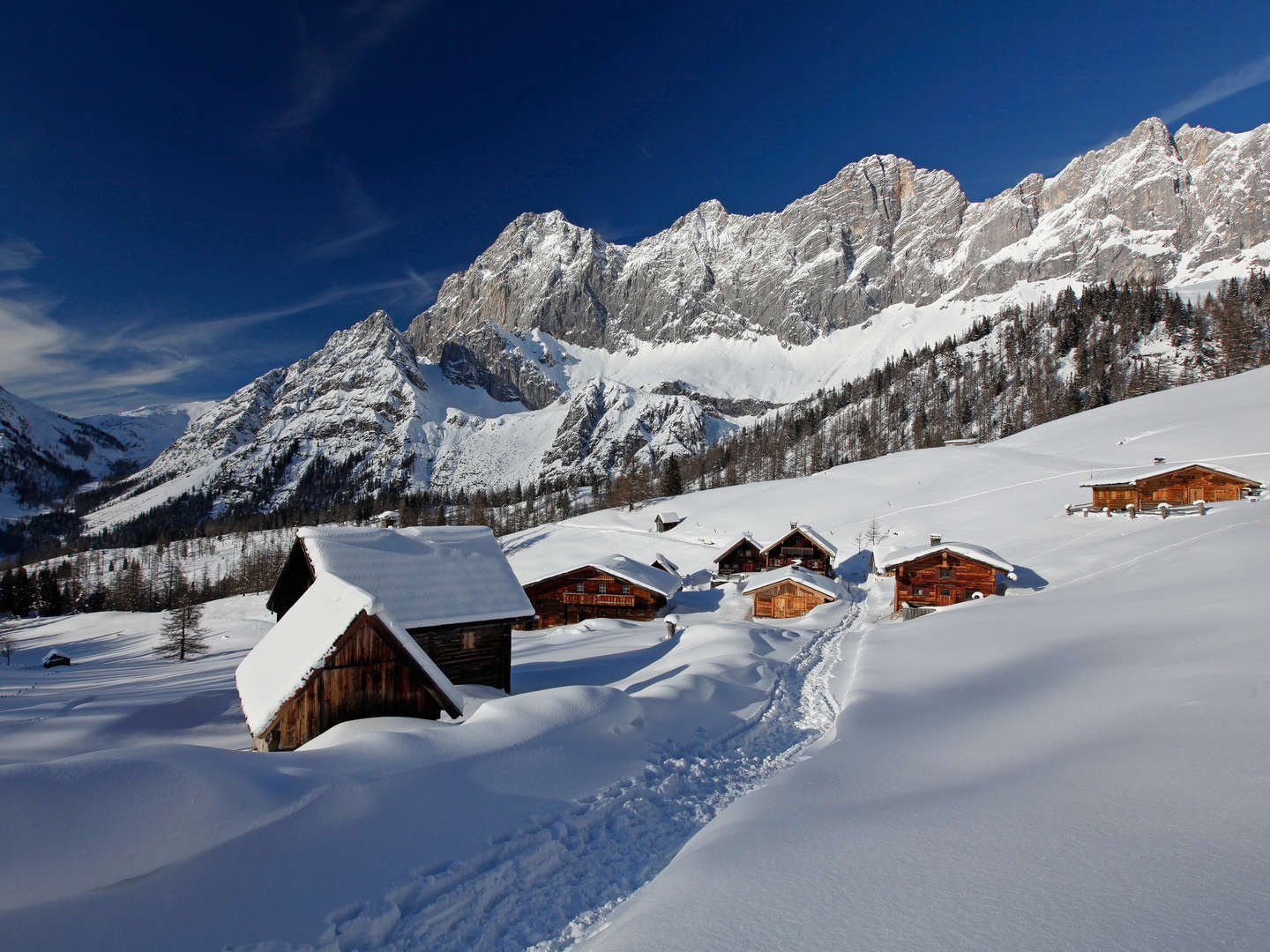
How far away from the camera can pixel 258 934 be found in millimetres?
5387

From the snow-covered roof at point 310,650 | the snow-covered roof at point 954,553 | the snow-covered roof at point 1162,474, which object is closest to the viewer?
the snow-covered roof at point 310,650

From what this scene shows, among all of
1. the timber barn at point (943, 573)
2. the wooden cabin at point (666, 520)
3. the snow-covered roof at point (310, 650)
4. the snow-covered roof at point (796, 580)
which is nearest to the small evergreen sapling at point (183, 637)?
the snow-covered roof at point (310, 650)

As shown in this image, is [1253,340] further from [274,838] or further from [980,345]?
[274,838]

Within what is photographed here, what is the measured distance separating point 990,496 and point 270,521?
195738 mm

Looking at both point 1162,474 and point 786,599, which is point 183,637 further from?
point 1162,474

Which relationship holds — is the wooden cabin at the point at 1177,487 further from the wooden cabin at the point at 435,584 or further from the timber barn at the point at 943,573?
the wooden cabin at the point at 435,584

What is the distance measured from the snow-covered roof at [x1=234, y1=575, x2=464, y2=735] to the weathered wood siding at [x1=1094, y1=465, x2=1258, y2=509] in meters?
54.5

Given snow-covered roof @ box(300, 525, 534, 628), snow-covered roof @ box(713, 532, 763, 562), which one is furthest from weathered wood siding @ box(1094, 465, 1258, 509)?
snow-covered roof @ box(300, 525, 534, 628)

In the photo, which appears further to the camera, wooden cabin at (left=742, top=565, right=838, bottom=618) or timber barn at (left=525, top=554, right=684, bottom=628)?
timber barn at (left=525, top=554, right=684, bottom=628)

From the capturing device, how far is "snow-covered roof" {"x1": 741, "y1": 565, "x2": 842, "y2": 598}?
43312mm

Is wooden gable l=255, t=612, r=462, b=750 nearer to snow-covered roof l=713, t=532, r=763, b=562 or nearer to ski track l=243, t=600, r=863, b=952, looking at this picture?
ski track l=243, t=600, r=863, b=952

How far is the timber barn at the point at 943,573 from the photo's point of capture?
128ft

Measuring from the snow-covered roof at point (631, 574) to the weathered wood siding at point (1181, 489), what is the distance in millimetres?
36351

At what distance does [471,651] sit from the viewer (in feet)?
64.6
